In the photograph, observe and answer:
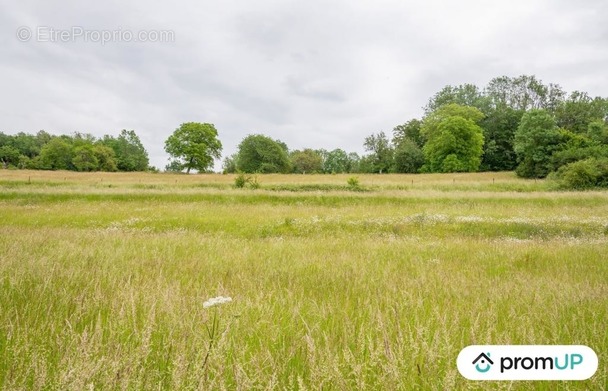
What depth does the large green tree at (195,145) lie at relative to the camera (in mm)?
79812

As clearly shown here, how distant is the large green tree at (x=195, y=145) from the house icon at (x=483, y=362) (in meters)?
83.5

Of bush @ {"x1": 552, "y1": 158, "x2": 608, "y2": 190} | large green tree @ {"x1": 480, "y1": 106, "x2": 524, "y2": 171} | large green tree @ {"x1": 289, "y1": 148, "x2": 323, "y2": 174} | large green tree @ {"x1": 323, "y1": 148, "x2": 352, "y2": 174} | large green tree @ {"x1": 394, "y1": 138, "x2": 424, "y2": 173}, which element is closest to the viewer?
bush @ {"x1": 552, "y1": 158, "x2": 608, "y2": 190}

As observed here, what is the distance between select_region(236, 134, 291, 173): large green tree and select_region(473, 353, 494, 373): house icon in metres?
94.4

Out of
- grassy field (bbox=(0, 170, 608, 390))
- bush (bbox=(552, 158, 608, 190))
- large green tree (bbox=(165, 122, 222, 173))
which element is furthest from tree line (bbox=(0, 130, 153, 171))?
bush (bbox=(552, 158, 608, 190))

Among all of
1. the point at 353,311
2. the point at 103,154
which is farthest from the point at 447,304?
the point at 103,154

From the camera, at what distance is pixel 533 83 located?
9788cm

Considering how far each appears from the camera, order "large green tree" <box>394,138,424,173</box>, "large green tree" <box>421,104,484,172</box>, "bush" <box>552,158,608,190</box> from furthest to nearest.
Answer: "large green tree" <box>394,138,424,173</box>, "large green tree" <box>421,104,484,172</box>, "bush" <box>552,158,608,190</box>

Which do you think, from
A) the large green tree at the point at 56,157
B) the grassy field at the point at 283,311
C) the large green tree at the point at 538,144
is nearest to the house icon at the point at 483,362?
the grassy field at the point at 283,311

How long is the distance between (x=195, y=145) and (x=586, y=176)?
75635 millimetres

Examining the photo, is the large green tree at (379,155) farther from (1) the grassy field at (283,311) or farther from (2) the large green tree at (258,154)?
(1) the grassy field at (283,311)

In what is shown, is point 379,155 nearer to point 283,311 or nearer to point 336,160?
point 336,160

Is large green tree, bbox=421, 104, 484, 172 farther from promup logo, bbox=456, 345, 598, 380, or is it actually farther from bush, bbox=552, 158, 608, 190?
promup logo, bbox=456, 345, 598, 380

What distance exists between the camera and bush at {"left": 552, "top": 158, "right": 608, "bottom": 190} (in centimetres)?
3928

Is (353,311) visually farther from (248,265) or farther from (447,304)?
(248,265)
